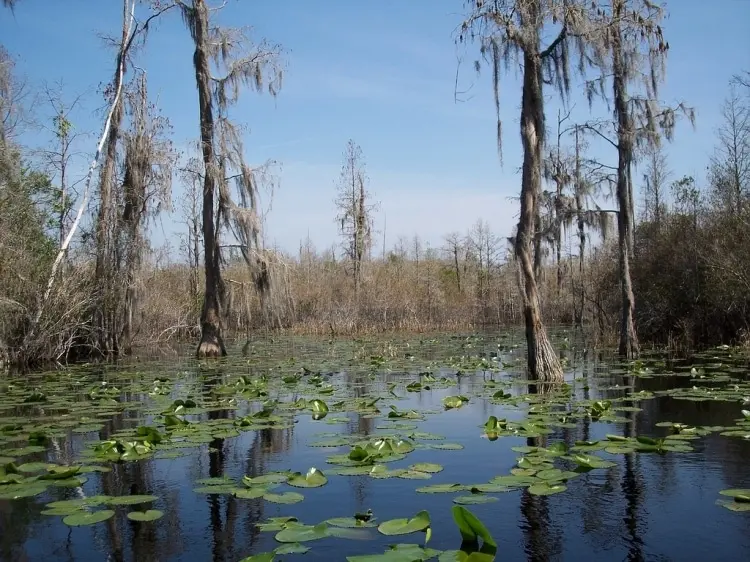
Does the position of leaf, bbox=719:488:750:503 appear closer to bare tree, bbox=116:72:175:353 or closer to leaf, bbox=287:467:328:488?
leaf, bbox=287:467:328:488

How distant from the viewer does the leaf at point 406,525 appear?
3596mm

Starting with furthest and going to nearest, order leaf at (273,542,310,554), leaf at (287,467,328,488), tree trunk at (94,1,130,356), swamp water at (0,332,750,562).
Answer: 1. tree trunk at (94,1,130,356)
2. leaf at (287,467,328,488)
3. swamp water at (0,332,750,562)
4. leaf at (273,542,310,554)

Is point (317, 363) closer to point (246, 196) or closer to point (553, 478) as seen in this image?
point (246, 196)

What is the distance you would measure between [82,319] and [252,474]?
42.4 ft

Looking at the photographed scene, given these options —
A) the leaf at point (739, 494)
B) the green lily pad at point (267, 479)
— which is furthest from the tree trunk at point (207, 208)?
the leaf at point (739, 494)

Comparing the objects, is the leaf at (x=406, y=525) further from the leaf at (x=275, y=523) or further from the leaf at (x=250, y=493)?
the leaf at (x=250, y=493)

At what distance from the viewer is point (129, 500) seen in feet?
14.6

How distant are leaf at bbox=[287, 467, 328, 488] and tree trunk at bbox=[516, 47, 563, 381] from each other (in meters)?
5.67

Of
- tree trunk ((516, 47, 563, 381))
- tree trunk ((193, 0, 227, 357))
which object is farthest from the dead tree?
tree trunk ((193, 0, 227, 357))

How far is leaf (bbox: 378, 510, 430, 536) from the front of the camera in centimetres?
360

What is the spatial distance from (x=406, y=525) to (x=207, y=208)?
14153 millimetres

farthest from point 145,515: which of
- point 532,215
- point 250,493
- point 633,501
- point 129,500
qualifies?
point 532,215

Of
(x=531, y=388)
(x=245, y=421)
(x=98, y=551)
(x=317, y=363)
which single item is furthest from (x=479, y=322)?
(x=98, y=551)

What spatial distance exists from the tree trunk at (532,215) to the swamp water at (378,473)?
22.5 inches
